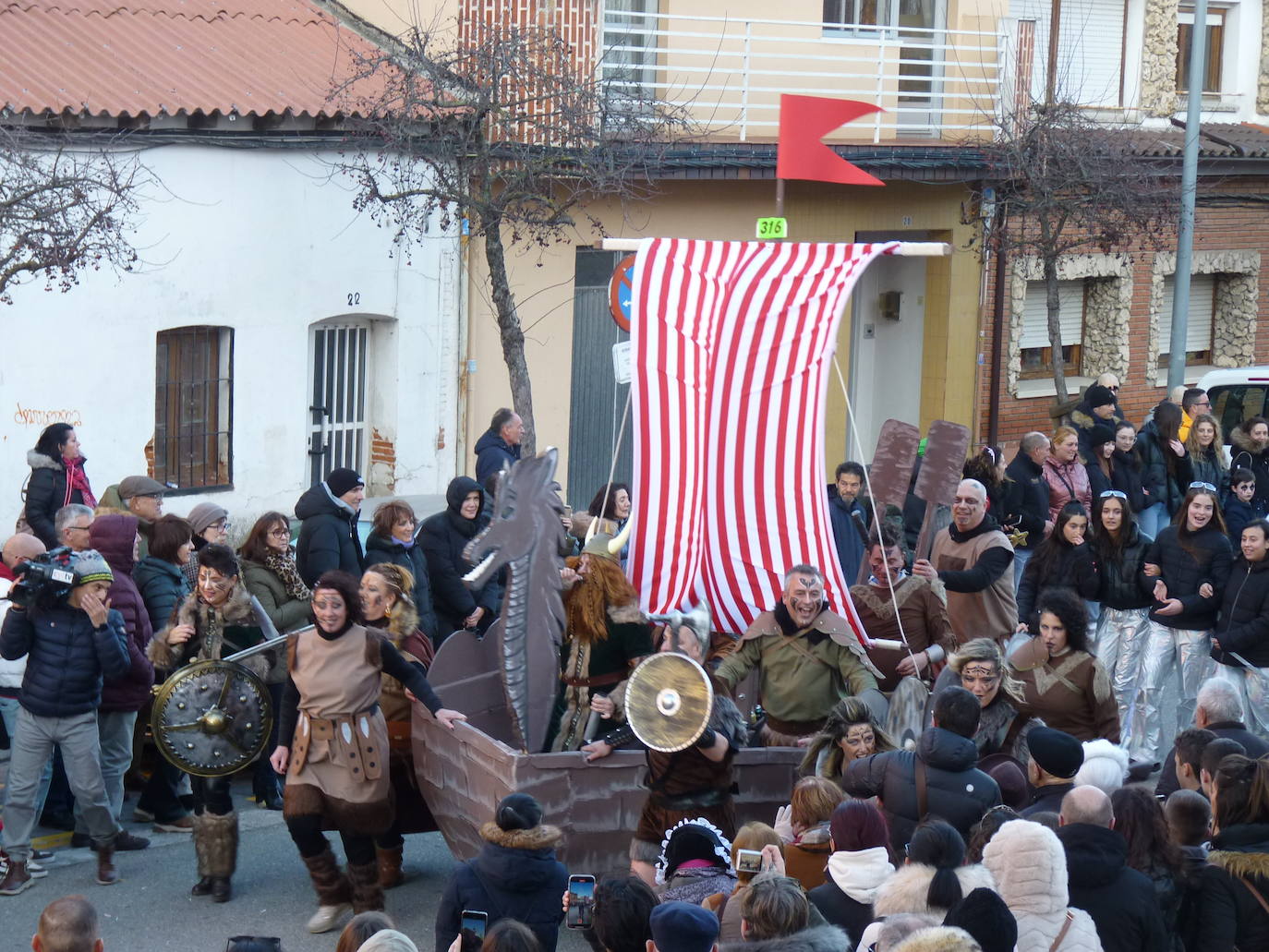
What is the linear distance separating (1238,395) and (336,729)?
12219mm

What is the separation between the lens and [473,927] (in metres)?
5.36

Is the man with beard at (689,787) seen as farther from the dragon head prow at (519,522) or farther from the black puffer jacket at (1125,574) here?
the black puffer jacket at (1125,574)

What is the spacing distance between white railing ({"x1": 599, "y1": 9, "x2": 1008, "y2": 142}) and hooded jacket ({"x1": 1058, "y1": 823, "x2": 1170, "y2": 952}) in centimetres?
1235

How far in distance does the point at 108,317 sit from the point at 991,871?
33.9 ft

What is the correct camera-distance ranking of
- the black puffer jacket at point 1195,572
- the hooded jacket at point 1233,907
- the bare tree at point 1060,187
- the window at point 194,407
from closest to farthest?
the hooded jacket at point 1233,907 → the black puffer jacket at point 1195,572 → the window at point 194,407 → the bare tree at point 1060,187

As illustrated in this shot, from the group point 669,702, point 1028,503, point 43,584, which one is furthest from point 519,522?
Answer: point 1028,503

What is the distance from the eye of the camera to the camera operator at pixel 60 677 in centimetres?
760

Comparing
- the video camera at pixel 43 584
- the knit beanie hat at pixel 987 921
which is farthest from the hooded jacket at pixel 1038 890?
the video camera at pixel 43 584

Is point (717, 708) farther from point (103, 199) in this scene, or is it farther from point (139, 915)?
point (103, 199)

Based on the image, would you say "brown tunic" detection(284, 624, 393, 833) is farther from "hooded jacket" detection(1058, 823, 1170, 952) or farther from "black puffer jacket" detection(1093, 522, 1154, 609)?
"black puffer jacket" detection(1093, 522, 1154, 609)

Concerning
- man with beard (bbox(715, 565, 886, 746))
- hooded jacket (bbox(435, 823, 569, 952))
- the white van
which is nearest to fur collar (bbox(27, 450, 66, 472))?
man with beard (bbox(715, 565, 886, 746))

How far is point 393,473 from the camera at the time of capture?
16266mm

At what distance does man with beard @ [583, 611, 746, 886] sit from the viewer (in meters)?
6.71

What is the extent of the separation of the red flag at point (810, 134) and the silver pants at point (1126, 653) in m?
3.00
